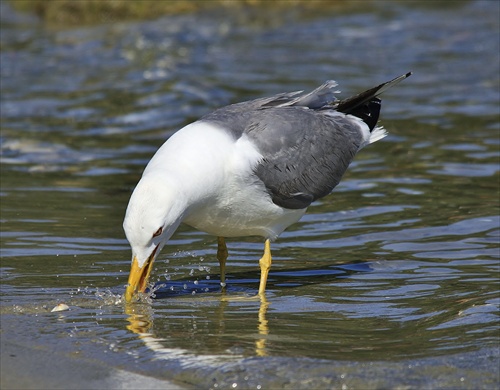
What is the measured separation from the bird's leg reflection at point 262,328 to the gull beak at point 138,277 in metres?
0.75

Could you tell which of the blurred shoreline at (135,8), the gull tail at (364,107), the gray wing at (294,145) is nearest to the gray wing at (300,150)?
the gray wing at (294,145)

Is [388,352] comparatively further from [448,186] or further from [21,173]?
[21,173]

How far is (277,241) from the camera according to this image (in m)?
8.69

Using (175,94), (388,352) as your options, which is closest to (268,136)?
(388,352)

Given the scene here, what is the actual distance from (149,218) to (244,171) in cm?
97

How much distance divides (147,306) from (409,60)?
12.1m

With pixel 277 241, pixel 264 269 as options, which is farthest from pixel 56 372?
pixel 277 241

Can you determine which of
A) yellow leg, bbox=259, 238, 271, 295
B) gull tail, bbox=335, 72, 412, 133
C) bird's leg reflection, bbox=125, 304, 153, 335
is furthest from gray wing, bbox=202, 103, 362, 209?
bird's leg reflection, bbox=125, 304, 153, 335

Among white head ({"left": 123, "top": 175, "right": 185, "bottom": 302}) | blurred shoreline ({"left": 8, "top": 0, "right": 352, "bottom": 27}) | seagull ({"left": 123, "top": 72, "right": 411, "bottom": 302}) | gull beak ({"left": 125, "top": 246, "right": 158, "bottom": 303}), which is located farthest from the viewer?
blurred shoreline ({"left": 8, "top": 0, "right": 352, "bottom": 27})

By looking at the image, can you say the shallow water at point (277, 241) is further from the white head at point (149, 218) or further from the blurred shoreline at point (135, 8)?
the blurred shoreline at point (135, 8)

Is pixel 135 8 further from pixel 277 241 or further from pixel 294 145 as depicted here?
pixel 294 145

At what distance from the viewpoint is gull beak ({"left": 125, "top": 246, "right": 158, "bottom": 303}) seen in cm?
622

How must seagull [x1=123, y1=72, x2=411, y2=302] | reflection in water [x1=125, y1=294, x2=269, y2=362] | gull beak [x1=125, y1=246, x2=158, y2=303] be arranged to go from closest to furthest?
reflection in water [x1=125, y1=294, x2=269, y2=362], seagull [x1=123, y1=72, x2=411, y2=302], gull beak [x1=125, y1=246, x2=158, y2=303]

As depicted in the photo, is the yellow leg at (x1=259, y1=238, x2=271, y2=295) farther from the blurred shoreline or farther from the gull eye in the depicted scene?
the blurred shoreline
